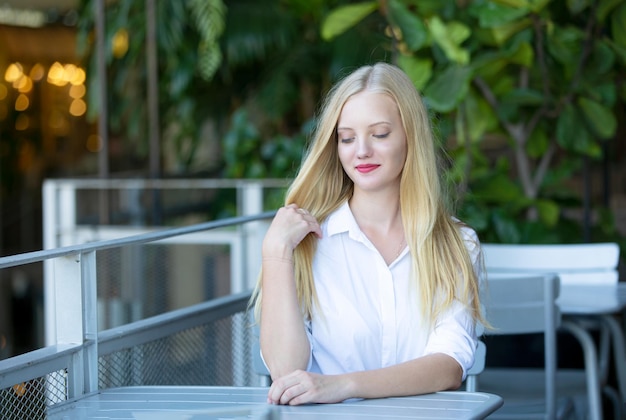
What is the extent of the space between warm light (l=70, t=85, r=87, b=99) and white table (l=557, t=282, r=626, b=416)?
11.8 m

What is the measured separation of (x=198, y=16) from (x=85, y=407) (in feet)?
15.2

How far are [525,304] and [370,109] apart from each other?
909 mm

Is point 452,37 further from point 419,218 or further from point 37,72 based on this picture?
point 37,72

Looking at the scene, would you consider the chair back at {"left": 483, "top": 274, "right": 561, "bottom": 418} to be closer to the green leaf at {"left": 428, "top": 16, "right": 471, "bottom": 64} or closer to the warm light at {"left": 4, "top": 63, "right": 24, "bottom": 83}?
the green leaf at {"left": 428, "top": 16, "right": 471, "bottom": 64}

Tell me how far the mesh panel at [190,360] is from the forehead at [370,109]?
0.68m

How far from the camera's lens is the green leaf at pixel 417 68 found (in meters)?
4.07

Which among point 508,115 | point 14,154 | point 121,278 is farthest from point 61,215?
point 14,154

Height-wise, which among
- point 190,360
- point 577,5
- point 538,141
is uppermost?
point 577,5

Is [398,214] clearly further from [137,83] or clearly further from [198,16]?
[137,83]

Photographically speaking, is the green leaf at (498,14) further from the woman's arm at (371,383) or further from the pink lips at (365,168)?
the woman's arm at (371,383)

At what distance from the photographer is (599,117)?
4.03 m

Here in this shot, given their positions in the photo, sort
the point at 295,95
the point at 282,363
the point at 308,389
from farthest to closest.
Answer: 1. the point at 295,95
2. the point at 282,363
3. the point at 308,389

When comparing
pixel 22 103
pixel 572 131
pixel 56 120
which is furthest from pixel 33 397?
pixel 56 120

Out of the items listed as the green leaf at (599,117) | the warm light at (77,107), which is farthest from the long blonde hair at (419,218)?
the warm light at (77,107)
